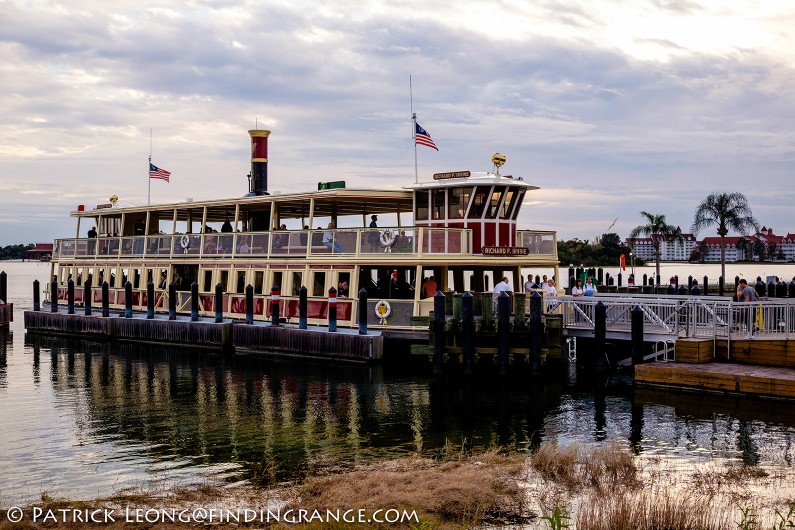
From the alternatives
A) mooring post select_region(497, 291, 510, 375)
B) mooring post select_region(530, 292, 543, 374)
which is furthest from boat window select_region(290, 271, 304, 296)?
mooring post select_region(530, 292, 543, 374)

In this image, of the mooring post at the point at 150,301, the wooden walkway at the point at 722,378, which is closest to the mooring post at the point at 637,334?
the wooden walkway at the point at 722,378

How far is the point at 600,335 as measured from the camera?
1002 inches

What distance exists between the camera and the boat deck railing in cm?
2900

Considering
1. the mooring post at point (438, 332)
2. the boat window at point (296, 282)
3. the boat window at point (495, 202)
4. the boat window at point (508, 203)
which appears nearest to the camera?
the mooring post at point (438, 332)

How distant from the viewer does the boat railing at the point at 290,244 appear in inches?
1142

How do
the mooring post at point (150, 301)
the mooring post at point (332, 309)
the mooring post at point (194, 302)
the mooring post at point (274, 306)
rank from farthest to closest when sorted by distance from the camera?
the mooring post at point (150, 301)
the mooring post at point (194, 302)
the mooring post at point (274, 306)
the mooring post at point (332, 309)

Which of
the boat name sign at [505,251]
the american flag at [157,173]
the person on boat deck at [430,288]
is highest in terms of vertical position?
the american flag at [157,173]

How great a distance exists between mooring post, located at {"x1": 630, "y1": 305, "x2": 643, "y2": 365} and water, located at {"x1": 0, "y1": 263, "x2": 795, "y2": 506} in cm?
96

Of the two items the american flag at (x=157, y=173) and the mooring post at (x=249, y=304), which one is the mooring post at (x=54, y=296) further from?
the mooring post at (x=249, y=304)

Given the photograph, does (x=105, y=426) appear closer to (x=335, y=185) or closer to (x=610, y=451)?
(x=610, y=451)

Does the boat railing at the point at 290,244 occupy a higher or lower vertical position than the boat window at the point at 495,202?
lower

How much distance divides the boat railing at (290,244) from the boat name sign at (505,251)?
62cm

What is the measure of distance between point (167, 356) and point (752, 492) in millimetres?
25543

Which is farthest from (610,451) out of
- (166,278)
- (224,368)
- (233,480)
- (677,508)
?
(166,278)
